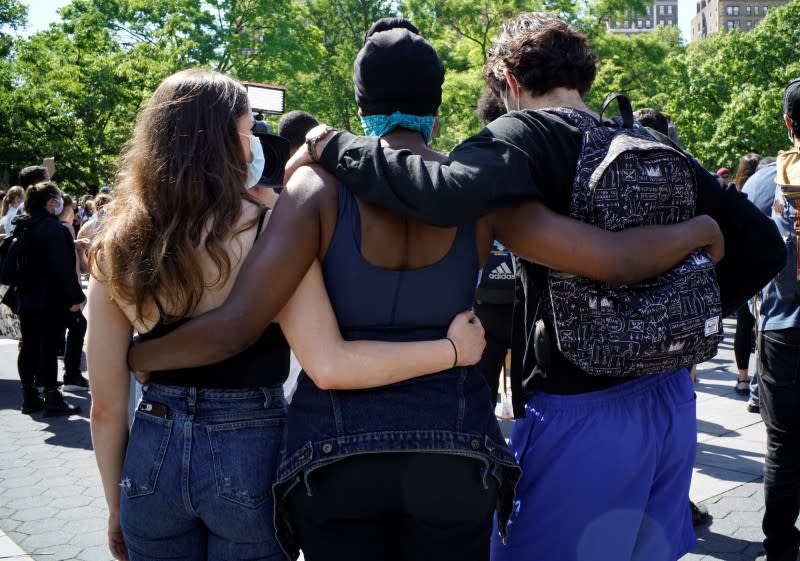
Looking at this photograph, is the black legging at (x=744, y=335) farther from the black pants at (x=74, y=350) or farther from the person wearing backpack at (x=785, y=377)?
the black pants at (x=74, y=350)

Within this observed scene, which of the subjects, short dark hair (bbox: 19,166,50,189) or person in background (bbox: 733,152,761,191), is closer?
short dark hair (bbox: 19,166,50,189)

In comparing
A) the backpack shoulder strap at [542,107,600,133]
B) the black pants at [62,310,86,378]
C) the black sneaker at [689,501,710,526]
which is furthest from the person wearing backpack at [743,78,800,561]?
→ the black pants at [62,310,86,378]

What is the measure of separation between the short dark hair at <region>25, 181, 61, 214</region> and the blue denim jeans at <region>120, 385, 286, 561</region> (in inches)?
222

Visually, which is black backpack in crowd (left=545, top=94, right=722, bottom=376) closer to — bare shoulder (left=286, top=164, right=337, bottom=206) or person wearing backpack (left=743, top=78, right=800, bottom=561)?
bare shoulder (left=286, top=164, right=337, bottom=206)

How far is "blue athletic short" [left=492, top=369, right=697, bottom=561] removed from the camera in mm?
2059

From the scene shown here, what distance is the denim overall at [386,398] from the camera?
70.1 inches

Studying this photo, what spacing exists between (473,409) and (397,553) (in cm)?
38

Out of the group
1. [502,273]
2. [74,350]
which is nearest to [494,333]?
[502,273]

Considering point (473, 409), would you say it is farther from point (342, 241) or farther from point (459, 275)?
point (342, 241)

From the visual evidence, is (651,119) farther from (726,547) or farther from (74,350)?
(74,350)

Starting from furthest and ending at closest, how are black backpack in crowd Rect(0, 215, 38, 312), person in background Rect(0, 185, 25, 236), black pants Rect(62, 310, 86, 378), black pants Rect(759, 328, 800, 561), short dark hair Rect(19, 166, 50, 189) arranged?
person in background Rect(0, 185, 25, 236)
black pants Rect(62, 310, 86, 378)
short dark hair Rect(19, 166, 50, 189)
black backpack in crowd Rect(0, 215, 38, 312)
black pants Rect(759, 328, 800, 561)

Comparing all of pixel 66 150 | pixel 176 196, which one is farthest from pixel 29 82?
pixel 176 196

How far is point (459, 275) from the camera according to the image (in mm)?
1902

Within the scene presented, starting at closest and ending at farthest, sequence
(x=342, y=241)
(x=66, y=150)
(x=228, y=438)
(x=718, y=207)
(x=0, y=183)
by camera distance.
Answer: (x=342, y=241)
(x=228, y=438)
(x=718, y=207)
(x=66, y=150)
(x=0, y=183)
